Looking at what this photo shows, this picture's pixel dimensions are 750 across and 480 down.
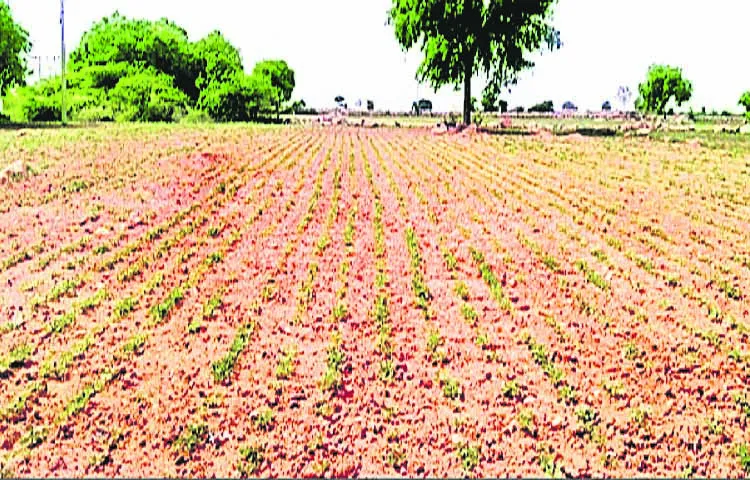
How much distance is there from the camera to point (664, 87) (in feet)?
227

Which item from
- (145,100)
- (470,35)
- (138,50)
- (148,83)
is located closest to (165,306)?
(470,35)

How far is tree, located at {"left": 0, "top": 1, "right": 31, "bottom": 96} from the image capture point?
42.3 metres

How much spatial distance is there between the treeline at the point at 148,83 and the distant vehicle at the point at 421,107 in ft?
62.1

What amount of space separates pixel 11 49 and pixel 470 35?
25364 millimetres

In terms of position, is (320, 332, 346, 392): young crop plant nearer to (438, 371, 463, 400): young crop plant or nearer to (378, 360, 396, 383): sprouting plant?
(378, 360, 396, 383): sprouting plant

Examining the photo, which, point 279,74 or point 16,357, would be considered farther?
point 279,74

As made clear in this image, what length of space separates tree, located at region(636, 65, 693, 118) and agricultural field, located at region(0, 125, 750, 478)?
60.2 m

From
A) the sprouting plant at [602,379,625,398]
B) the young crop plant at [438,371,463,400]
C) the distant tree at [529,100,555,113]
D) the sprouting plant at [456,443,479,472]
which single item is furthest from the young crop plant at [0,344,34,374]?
the distant tree at [529,100,555,113]

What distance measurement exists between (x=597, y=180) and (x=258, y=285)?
9.51 metres

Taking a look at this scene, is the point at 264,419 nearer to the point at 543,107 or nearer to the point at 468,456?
the point at 468,456

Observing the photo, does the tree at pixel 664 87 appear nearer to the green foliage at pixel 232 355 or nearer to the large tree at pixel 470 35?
the large tree at pixel 470 35

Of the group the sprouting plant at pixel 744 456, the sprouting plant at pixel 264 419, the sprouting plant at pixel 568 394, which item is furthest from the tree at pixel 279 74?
the sprouting plant at pixel 744 456

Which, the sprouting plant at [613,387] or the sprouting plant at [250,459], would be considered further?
the sprouting plant at [613,387]

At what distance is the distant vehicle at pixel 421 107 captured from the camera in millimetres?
72256
